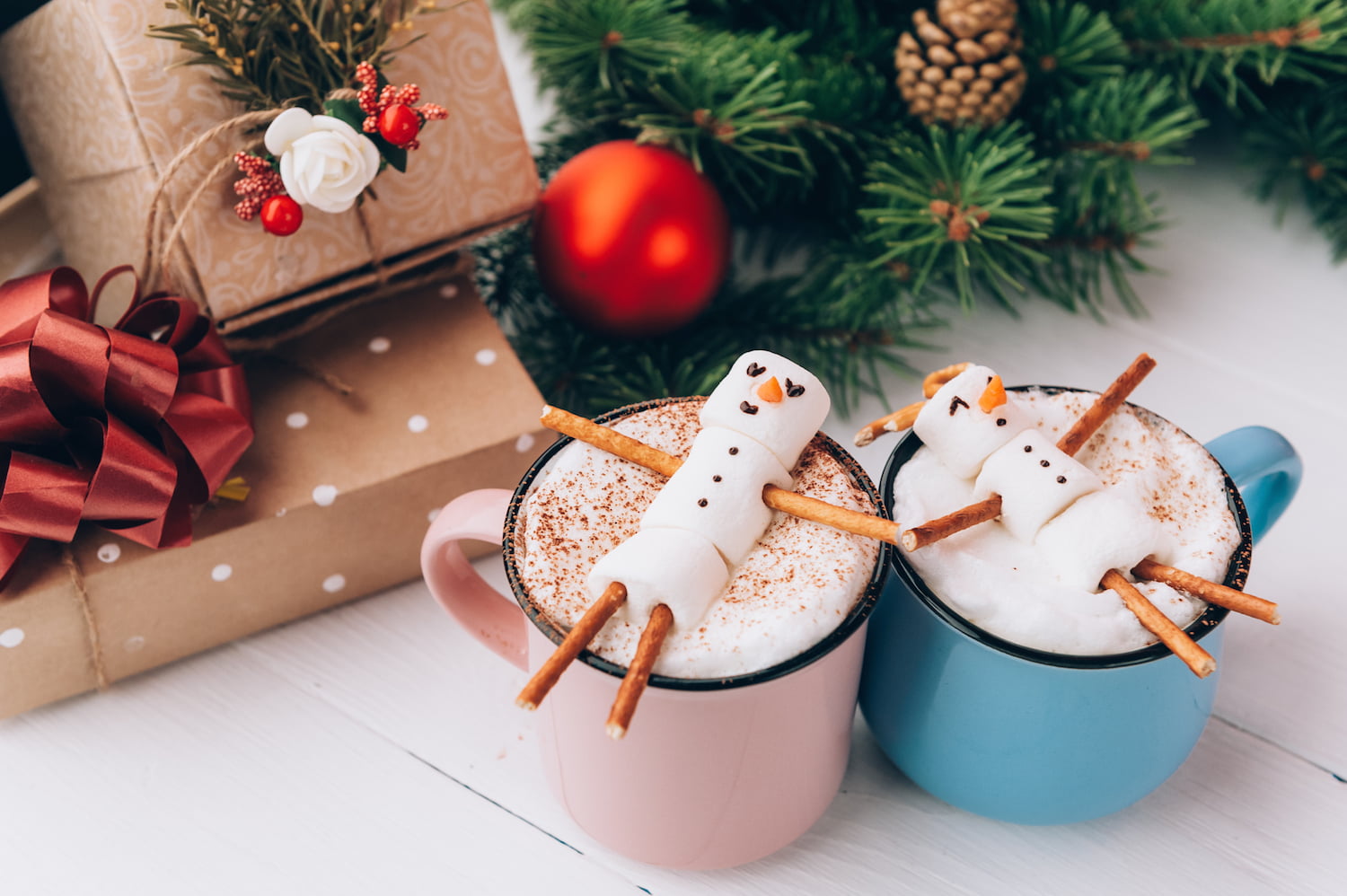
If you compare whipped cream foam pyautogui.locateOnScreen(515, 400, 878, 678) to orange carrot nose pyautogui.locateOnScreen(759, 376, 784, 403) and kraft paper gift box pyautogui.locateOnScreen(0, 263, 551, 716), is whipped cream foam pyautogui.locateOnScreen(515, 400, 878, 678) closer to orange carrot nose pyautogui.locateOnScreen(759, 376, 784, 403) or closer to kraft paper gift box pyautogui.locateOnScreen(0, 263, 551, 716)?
orange carrot nose pyautogui.locateOnScreen(759, 376, 784, 403)

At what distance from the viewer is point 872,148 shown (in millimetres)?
835

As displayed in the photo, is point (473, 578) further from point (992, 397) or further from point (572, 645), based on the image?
point (992, 397)

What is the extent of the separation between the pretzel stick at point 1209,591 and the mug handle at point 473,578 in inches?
12.2

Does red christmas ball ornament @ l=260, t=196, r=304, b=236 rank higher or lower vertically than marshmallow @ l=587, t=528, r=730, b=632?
higher

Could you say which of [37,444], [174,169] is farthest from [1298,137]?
[37,444]

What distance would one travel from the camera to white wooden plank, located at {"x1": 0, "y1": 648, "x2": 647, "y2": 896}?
598mm

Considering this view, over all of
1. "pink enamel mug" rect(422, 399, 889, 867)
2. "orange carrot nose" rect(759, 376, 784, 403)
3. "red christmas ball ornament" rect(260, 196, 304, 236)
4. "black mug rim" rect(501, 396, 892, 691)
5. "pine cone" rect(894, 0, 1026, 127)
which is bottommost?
"pink enamel mug" rect(422, 399, 889, 867)

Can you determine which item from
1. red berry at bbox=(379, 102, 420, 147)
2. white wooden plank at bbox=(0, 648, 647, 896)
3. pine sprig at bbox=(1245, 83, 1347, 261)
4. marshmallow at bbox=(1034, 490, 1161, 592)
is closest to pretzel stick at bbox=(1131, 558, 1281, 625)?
marshmallow at bbox=(1034, 490, 1161, 592)

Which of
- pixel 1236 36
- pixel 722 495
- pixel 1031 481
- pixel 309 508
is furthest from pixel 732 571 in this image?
pixel 1236 36

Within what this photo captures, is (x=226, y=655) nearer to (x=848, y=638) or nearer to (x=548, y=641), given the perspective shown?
(x=548, y=641)

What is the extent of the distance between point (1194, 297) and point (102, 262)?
2.86 ft

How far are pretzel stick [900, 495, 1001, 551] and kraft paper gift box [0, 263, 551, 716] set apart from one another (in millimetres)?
310

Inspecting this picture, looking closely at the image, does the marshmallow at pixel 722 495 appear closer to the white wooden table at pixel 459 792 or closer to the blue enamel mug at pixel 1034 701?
the blue enamel mug at pixel 1034 701

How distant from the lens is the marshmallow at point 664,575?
0.47 metres
